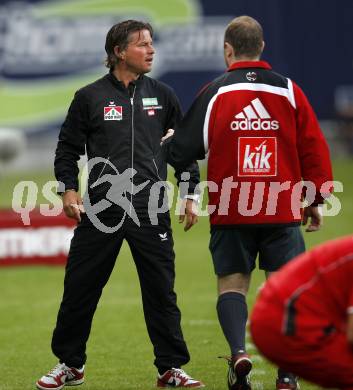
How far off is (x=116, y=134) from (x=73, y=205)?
461 millimetres

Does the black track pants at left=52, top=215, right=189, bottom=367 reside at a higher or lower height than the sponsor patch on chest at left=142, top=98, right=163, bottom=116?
lower

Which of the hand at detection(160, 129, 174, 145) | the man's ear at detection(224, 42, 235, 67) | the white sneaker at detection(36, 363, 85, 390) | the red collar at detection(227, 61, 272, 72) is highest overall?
the man's ear at detection(224, 42, 235, 67)

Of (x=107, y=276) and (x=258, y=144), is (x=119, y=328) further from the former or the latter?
(x=258, y=144)

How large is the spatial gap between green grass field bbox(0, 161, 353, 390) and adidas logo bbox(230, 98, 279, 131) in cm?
151

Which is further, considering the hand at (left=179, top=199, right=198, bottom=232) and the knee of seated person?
the hand at (left=179, top=199, right=198, bottom=232)

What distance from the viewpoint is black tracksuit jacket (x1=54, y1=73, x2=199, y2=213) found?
6.38 meters

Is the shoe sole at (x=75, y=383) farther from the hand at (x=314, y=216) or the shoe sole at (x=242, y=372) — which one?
the hand at (x=314, y=216)

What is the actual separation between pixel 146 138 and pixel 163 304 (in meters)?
0.94

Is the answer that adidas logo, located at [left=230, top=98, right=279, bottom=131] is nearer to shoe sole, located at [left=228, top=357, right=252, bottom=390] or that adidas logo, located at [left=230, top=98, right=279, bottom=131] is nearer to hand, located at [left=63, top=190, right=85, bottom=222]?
hand, located at [left=63, top=190, right=85, bottom=222]

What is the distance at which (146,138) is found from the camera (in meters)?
6.43

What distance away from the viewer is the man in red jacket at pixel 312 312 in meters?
4.59

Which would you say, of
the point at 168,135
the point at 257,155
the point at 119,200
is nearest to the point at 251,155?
the point at 257,155

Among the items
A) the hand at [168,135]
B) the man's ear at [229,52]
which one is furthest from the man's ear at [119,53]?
the man's ear at [229,52]

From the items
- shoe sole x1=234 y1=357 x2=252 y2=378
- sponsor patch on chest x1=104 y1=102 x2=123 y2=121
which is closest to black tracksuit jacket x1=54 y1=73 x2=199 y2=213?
sponsor patch on chest x1=104 y1=102 x2=123 y2=121
